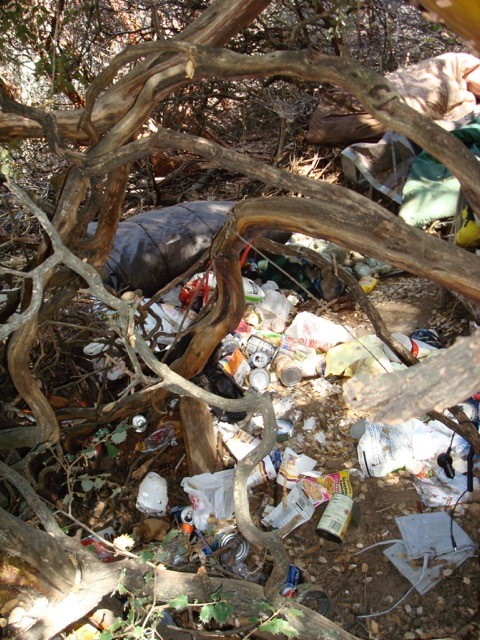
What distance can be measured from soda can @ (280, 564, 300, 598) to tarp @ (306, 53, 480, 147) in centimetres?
408

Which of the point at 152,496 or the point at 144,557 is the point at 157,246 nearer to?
the point at 152,496

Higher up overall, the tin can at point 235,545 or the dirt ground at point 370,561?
the tin can at point 235,545

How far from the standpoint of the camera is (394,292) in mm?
4566

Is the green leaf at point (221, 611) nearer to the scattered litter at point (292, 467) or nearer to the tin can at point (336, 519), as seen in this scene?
the tin can at point (336, 519)

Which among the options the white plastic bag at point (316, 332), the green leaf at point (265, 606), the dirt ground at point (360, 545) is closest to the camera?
the green leaf at point (265, 606)

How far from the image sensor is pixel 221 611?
1642mm

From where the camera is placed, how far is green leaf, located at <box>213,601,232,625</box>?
5.33ft

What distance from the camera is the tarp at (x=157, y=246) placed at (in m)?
4.09

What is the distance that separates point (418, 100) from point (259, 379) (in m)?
3.16

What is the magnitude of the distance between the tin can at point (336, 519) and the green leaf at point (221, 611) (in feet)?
3.70

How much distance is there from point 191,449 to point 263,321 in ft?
4.99

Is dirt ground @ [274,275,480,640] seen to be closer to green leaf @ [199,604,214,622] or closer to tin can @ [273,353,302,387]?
tin can @ [273,353,302,387]

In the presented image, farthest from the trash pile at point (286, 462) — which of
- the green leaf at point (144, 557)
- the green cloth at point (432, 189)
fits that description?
the green cloth at point (432, 189)

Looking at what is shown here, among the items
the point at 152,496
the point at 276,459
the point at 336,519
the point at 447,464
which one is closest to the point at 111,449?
the point at 152,496
